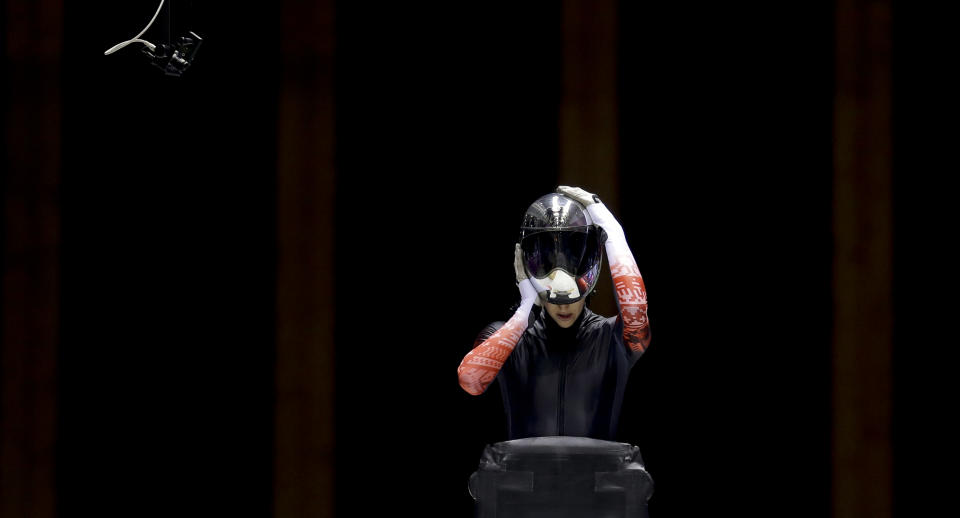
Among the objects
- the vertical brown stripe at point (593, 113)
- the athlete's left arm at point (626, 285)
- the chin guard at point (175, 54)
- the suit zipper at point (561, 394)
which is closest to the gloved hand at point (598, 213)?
the athlete's left arm at point (626, 285)

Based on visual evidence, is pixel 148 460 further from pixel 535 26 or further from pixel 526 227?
pixel 535 26

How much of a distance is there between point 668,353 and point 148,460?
1666 millimetres

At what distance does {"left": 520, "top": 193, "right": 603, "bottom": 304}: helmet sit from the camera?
234 cm

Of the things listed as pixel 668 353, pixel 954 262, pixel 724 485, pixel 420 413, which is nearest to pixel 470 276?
pixel 420 413

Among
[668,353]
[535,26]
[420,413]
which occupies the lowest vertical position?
[420,413]

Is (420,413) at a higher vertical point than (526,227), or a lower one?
lower

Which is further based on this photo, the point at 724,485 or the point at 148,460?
the point at 148,460

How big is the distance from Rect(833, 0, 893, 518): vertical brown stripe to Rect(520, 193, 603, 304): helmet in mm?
991

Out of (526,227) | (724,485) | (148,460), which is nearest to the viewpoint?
(526,227)

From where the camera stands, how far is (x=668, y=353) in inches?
116

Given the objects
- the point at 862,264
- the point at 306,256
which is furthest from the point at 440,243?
the point at 862,264

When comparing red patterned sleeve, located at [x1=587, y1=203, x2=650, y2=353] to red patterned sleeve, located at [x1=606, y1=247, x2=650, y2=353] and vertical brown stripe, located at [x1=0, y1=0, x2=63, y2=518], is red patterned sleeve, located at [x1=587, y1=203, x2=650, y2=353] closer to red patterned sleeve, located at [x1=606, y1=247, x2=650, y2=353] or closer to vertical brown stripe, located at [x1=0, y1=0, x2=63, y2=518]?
red patterned sleeve, located at [x1=606, y1=247, x2=650, y2=353]

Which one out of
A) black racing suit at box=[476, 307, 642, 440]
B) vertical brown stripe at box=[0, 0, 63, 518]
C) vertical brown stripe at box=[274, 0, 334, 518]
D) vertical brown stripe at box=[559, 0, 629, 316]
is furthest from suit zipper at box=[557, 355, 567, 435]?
vertical brown stripe at box=[0, 0, 63, 518]

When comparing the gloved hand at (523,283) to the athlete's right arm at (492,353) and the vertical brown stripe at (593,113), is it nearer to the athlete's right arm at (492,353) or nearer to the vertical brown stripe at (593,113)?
the athlete's right arm at (492,353)
